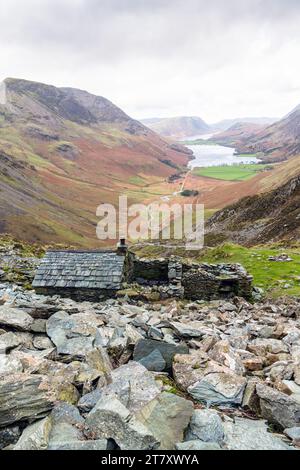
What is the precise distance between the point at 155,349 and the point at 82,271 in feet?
38.0

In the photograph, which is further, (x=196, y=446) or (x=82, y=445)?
(x=196, y=446)

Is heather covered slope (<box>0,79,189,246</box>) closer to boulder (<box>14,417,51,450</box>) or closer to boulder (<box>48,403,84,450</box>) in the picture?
boulder (<box>48,403,84,450</box>)

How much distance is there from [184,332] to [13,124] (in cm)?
19813

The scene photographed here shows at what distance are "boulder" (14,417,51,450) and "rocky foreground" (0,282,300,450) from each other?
15mm

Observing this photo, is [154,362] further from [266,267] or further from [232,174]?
[232,174]

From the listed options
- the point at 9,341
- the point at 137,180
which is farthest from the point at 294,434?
the point at 137,180

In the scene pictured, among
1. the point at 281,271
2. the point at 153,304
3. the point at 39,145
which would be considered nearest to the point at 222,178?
the point at 39,145

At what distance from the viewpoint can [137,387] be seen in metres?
6.62

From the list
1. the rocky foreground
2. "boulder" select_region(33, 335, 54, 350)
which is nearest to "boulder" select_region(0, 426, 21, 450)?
the rocky foreground

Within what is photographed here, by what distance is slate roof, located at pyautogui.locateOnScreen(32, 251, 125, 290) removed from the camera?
18500 mm

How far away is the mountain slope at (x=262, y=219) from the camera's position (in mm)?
47188

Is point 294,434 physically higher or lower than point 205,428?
lower

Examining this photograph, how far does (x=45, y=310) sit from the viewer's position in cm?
1076
